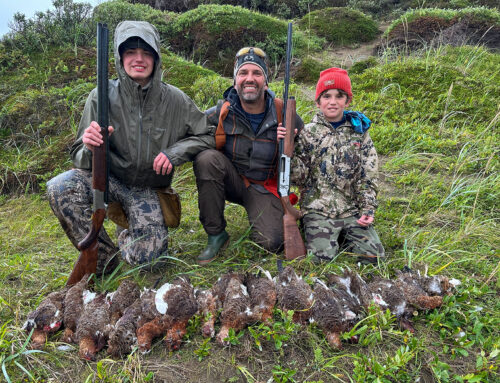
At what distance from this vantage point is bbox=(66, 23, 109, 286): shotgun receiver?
3588 millimetres

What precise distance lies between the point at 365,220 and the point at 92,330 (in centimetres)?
301

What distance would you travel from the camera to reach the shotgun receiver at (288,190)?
13.5 feet

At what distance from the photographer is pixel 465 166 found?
5.95 metres

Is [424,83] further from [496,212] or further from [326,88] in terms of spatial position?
[326,88]

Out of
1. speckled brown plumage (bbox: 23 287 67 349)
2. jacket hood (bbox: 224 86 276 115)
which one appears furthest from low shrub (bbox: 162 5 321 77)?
speckled brown plumage (bbox: 23 287 67 349)

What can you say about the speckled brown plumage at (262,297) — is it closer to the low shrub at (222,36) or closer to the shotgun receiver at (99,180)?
the shotgun receiver at (99,180)

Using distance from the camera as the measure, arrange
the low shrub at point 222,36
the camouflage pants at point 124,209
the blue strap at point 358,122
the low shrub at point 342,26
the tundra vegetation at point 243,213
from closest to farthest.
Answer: the tundra vegetation at point 243,213, the camouflage pants at point 124,209, the blue strap at point 358,122, the low shrub at point 222,36, the low shrub at point 342,26

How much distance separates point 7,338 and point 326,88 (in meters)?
3.92

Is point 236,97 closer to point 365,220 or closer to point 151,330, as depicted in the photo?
point 365,220

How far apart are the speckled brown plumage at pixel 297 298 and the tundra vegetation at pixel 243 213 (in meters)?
0.10

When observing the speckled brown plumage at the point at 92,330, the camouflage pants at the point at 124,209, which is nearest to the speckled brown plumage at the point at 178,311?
the speckled brown plumage at the point at 92,330

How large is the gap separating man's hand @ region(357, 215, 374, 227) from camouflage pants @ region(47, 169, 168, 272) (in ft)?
7.64

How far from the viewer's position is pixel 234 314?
10.2 feet

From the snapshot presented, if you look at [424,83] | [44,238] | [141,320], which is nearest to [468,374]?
[141,320]
